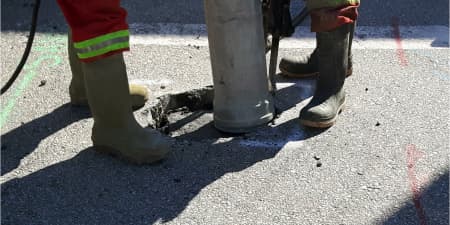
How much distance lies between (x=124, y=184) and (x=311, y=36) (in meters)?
1.78

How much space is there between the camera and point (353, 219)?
8.48 feet

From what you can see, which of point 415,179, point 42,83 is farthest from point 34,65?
point 415,179

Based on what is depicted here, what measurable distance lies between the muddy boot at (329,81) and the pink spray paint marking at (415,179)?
1.31 ft

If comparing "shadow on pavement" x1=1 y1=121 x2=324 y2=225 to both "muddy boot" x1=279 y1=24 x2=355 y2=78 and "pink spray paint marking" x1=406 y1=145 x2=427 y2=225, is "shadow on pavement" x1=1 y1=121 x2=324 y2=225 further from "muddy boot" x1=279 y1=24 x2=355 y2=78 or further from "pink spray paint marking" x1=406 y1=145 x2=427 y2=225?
"muddy boot" x1=279 y1=24 x2=355 y2=78

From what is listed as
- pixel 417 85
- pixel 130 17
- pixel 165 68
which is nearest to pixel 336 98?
pixel 417 85

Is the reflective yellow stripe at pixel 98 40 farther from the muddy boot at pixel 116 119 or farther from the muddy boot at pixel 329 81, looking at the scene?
the muddy boot at pixel 329 81

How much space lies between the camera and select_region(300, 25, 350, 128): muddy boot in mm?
3125

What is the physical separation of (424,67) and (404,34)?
1.57 ft

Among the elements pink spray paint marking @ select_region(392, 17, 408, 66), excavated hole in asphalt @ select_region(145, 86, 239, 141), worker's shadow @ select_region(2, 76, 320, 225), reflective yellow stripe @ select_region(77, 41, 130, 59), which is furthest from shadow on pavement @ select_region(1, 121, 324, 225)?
pink spray paint marking @ select_region(392, 17, 408, 66)

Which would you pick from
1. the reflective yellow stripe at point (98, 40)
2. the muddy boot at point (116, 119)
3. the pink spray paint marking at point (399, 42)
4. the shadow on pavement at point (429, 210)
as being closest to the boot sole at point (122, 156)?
the muddy boot at point (116, 119)

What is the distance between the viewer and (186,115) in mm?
3418

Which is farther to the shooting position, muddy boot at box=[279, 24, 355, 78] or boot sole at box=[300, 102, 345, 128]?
muddy boot at box=[279, 24, 355, 78]

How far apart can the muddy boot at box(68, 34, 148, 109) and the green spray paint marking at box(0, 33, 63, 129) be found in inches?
13.6

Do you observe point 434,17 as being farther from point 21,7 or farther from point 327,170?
point 21,7
